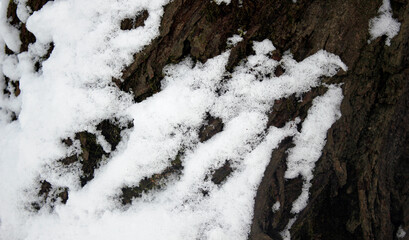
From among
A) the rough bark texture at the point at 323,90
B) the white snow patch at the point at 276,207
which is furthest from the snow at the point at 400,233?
the white snow patch at the point at 276,207

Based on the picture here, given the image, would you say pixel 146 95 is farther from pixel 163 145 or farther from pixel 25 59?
pixel 25 59

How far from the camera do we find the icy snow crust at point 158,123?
115cm

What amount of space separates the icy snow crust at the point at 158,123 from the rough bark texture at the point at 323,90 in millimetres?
44

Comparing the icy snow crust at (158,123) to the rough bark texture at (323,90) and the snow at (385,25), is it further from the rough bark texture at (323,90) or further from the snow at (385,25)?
the snow at (385,25)

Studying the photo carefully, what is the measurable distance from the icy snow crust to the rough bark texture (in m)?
0.04

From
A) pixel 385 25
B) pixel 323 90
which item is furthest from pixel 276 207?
pixel 385 25

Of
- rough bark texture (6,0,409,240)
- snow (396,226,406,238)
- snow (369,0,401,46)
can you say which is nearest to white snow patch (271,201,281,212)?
rough bark texture (6,0,409,240)

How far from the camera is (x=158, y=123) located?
1.17 metres

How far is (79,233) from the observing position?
1.23 metres

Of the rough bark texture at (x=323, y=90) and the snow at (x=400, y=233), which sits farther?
the snow at (x=400, y=233)

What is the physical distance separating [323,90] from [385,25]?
14.1 inches

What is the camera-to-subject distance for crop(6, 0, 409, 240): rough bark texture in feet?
3.59

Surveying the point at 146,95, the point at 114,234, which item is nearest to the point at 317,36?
the point at 146,95

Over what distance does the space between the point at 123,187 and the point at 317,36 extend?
1.09m
